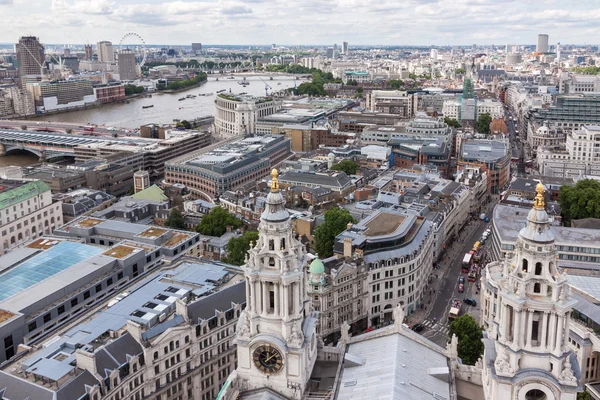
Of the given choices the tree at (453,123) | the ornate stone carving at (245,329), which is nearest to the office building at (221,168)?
the tree at (453,123)

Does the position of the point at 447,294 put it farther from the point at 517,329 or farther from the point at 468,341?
the point at 517,329

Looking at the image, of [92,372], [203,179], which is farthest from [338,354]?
[203,179]

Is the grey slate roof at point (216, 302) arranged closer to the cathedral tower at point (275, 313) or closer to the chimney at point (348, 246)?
the cathedral tower at point (275, 313)

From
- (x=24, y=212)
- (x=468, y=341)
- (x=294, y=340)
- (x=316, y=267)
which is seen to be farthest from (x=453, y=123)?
(x=294, y=340)

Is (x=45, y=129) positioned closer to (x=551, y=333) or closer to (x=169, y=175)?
(x=169, y=175)

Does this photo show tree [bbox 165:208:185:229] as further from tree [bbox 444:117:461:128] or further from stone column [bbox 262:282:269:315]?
tree [bbox 444:117:461:128]
